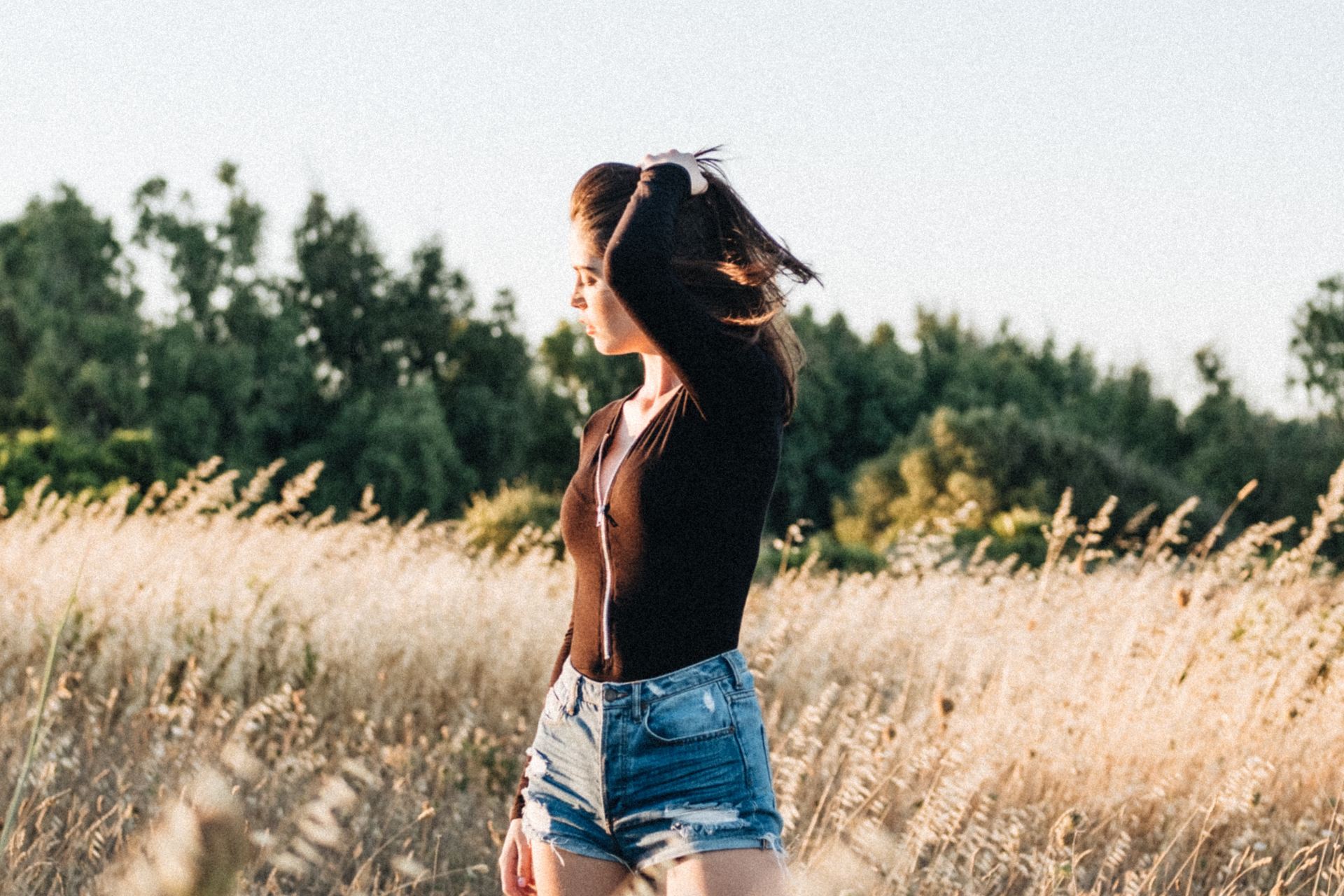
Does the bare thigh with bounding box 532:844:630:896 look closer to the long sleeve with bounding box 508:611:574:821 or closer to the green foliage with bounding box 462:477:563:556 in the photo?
the long sleeve with bounding box 508:611:574:821

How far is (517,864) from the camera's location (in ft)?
6.93

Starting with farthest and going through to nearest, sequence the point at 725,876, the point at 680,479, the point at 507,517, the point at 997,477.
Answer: the point at 997,477
the point at 507,517
the point at 680,479
the point at 725,876

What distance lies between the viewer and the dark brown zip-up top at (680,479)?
5.66ft

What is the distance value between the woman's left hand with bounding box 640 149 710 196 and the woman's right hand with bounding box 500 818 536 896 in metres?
1.19

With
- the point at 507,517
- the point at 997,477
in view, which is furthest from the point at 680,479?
the point at 997,477

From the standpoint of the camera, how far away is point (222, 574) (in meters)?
6.15

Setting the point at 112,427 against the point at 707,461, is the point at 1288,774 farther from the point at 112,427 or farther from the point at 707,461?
the point at 112,427

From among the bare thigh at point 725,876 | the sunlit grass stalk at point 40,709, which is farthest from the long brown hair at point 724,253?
the sunlit grass stalk at point 40,709

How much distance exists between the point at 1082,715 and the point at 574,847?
3.21 metres

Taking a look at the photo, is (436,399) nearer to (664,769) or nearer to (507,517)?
(507,517)

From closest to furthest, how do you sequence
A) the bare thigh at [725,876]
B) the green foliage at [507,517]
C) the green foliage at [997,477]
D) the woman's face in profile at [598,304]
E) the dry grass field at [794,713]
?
the bare thigh at [725,876] → the woman's face in profile at [598,304] → the dry grass field at [794,713] → the green foliage at [507,517] → the green foliage at [997,477]

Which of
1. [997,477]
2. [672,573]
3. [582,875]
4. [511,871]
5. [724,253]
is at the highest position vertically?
[724,253]

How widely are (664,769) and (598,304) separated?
780mm

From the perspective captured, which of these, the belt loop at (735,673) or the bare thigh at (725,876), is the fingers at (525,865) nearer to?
the bare thigh at (725,876)
